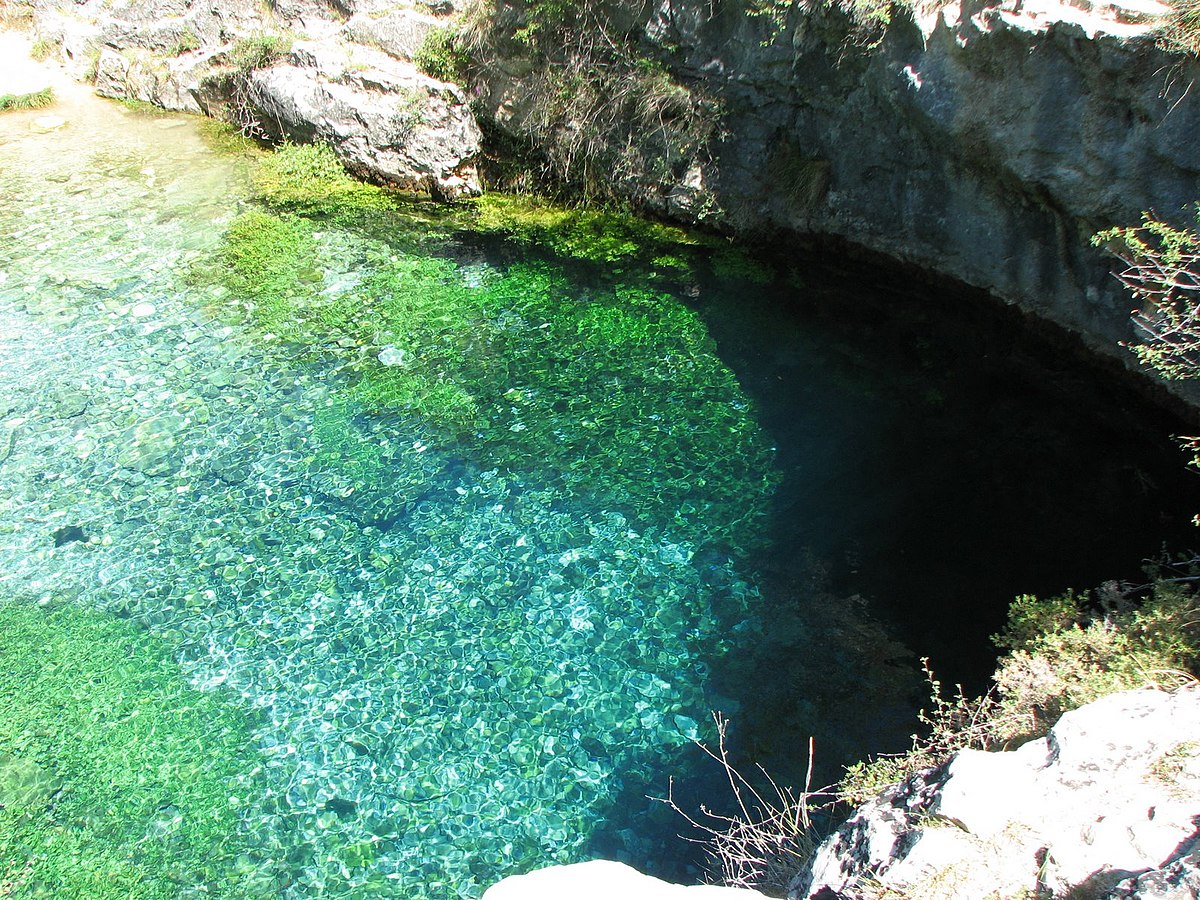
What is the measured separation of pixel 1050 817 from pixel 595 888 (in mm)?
1642

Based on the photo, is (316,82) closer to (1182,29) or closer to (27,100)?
(27,100)

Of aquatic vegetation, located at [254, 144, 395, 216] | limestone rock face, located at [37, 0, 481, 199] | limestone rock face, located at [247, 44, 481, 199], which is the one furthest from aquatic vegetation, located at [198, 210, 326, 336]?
limestone rock face, located at [37, 0, 481, 199]

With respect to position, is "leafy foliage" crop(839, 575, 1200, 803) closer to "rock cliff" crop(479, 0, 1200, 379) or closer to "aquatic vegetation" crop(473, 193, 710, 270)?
"rock cliff" crop(479, 0, 1200, 379)

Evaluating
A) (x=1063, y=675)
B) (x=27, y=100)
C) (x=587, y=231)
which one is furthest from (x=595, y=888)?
(x=27, y=100)

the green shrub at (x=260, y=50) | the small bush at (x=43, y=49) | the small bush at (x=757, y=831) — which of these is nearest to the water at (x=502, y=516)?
the small bush at (x=757, y=831)

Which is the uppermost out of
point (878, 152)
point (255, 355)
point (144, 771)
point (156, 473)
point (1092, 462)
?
point (878, 152)

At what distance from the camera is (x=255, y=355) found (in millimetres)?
7957

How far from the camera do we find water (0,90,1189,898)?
4867 mm

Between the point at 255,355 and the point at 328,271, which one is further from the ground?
the point at 328,271

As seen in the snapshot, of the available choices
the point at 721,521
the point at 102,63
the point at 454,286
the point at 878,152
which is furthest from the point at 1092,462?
the point at 102,63

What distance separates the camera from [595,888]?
3.11 metres

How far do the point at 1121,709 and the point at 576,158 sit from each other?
8.06 metres

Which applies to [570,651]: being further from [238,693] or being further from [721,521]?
[238,693]

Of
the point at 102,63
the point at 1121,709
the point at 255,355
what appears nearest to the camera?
the point at 1121,709
